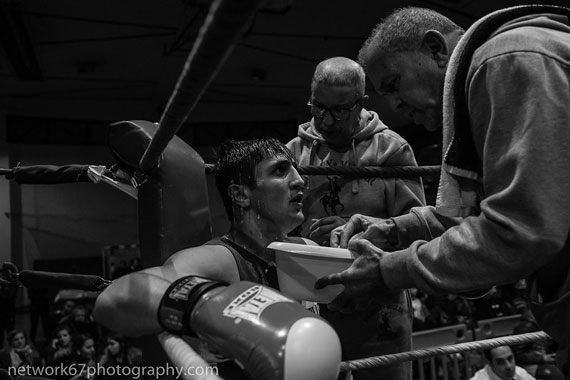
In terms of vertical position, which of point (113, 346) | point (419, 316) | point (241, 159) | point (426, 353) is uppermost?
point (241, 159)

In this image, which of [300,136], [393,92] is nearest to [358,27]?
[300,136]

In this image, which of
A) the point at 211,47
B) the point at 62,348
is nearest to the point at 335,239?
the point at 211,47

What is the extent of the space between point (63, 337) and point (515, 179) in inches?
180

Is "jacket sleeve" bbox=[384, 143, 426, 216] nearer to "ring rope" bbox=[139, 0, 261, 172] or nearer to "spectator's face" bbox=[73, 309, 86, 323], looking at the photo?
"ring rope" bbox=[139, 0, 261, 172]

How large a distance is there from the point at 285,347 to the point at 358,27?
19.5ft

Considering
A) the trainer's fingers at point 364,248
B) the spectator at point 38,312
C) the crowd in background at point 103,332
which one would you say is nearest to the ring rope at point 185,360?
the trainer's fingers at point 364,248

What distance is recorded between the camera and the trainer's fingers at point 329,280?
3.41 ft

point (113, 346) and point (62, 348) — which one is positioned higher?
point (113, 346)

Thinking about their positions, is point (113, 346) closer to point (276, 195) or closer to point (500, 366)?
point (500, 366)

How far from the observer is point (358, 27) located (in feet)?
20.4

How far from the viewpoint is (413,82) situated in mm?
1126

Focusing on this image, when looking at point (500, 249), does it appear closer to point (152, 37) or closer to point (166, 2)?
point (166, 2)

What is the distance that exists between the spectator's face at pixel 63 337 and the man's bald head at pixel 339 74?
383cm

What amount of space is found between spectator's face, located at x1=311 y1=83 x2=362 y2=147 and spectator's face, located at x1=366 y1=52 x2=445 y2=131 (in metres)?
0.45
